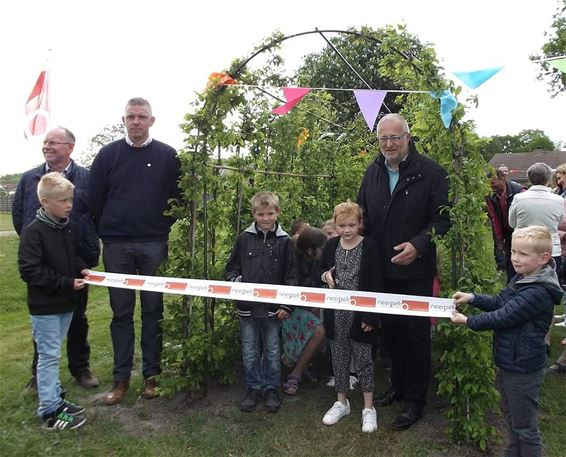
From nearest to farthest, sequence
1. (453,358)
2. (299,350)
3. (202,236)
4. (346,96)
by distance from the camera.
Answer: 1. (453,358)
2. (202,236)
3. (299,350)
4. (346,96)

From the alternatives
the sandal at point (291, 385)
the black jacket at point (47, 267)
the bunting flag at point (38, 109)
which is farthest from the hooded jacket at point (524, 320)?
the bunting flag at point (38, 109)

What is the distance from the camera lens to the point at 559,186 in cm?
553

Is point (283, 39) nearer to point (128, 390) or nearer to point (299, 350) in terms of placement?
point (299, 350)

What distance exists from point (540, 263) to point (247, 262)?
2.14m

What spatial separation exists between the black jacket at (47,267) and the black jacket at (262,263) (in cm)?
122

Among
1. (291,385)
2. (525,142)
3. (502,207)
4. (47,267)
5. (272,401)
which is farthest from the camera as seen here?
(525,142)

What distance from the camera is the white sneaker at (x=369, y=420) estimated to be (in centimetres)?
349

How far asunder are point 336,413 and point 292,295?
1029mm

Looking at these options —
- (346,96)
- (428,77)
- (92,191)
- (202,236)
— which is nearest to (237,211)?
(202,236)

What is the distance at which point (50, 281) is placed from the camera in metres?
3.39

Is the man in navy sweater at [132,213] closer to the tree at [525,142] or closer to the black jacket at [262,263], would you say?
the black jacket at [262,263]

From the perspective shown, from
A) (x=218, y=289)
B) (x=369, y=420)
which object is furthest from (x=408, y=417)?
(x=218, y=289)

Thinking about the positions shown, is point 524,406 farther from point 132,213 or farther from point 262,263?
point 132,213

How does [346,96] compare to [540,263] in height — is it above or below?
above
